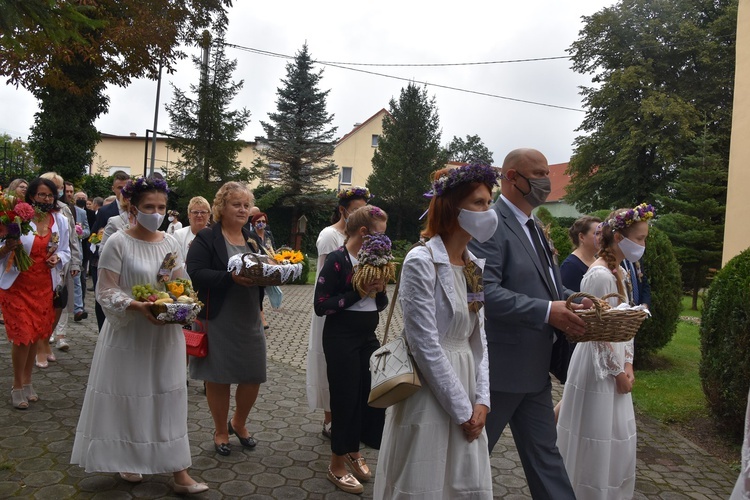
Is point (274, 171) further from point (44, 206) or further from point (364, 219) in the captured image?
point (364, 219)

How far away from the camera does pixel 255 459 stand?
5.10m

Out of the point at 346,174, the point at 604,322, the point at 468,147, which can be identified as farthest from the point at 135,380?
the point at 468,147

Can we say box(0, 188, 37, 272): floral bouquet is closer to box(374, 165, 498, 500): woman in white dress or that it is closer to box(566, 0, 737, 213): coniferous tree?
box(374, 165, 498, 500): woman in white dress

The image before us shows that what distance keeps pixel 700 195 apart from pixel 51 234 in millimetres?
23544

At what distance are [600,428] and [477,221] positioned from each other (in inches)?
81.3

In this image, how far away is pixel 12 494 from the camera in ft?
13.5

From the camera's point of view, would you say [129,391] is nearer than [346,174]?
Yes

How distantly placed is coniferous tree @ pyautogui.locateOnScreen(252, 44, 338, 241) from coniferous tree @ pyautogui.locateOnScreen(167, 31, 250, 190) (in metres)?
7.77

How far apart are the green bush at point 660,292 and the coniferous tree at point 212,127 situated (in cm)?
2235

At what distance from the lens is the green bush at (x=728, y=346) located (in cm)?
595

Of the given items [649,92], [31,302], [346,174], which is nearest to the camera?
[31,302]

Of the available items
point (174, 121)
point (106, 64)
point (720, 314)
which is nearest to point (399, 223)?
point (174, 121)

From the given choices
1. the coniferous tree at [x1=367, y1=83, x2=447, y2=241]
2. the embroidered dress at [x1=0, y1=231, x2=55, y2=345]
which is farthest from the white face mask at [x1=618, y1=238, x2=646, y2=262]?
the coniferous tree at [x1=367, y1=83, x2=447, y2=241]

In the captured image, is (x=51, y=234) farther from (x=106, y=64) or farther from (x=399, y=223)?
(x=399, y=223)
